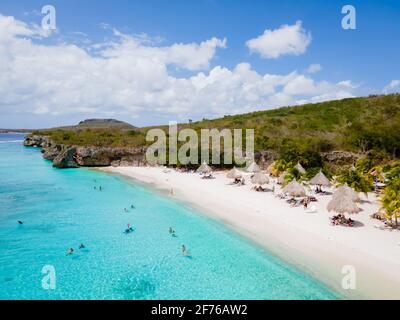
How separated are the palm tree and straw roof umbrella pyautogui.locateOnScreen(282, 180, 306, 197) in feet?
21.3

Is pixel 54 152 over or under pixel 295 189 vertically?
over

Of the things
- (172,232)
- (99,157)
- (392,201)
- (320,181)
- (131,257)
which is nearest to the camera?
(131,257)

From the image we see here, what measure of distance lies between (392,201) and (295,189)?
24.6 feet

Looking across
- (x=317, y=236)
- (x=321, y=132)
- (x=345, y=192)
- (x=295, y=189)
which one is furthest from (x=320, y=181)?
(x=321, y=132)

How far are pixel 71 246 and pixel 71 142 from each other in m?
44.0

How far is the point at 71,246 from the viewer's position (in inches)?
705

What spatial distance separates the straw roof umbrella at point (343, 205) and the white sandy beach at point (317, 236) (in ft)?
3.42

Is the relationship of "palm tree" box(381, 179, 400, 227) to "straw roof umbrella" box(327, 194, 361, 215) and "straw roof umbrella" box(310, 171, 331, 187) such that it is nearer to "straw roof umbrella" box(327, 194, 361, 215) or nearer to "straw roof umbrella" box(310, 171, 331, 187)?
"straw roof umbrella" box(327, 194, 361, 215)

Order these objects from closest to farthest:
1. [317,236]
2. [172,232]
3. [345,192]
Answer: [317,236] < [345,192] < [172,232]

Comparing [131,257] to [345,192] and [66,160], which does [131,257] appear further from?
[66,160]

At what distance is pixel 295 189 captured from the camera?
79.1 ft

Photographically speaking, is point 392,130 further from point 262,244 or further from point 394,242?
point 262,244
